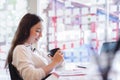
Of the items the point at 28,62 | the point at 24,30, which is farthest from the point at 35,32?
the point at 28,62

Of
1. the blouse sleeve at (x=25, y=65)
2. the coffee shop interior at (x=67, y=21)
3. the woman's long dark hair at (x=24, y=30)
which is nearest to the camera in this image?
the blouse sleeve at (x=25, y=65)

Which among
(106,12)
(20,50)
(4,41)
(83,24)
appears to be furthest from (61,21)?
(20,50)

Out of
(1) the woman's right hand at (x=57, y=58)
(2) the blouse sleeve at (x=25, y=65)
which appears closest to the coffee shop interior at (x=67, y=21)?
(1) the woman's right hand at (x=57, y=58)

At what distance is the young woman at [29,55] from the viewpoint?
140cm

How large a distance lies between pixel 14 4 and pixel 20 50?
1.58m

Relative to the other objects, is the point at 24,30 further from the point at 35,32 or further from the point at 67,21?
the point at 67,21

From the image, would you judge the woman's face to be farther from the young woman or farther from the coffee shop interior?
the coffee shop interior

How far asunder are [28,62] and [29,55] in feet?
0.22

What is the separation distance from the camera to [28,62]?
4.64 ft

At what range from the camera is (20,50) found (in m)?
1.44

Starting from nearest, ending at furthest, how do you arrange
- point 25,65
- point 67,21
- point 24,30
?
point 25,65 → point 24,30 → point 67,21

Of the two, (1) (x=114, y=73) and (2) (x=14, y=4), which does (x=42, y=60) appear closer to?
(1) (x=114, y=73)

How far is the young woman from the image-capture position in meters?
1.40

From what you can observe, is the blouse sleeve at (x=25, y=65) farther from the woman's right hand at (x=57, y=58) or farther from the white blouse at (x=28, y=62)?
the woman's right hand at (x=57, y=58)
